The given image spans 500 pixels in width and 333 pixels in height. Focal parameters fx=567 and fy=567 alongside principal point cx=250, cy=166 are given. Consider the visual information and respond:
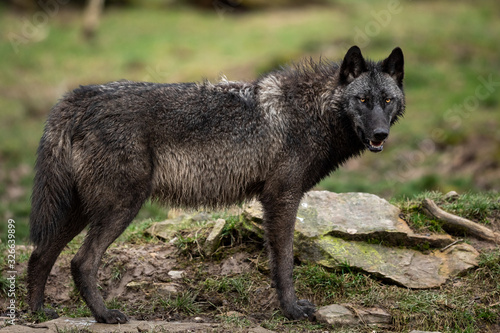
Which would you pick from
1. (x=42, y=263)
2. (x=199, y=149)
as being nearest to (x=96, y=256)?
(x=42, y=263)

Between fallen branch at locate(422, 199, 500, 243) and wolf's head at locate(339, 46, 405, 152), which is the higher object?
wolf's head at locate(339, 46, 405, 152)


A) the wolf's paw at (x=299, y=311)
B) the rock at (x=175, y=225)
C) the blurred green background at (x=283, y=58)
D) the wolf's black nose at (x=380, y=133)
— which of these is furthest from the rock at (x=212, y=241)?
the blurred green background at (x=283, y=58)

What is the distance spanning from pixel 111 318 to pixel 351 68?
3662 millimetres

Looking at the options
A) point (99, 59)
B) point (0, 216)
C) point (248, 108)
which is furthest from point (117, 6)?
point (248, 108)

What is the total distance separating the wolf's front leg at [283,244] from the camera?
6000 millimetres

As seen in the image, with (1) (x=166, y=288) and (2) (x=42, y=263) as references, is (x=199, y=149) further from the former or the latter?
(2) (x=42, y=263)

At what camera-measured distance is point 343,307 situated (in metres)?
5.82

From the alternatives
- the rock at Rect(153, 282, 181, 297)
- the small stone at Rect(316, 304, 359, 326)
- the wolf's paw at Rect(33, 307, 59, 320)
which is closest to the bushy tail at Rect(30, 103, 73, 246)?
the wolf's paw at Rect(33, 307, 59, 320)

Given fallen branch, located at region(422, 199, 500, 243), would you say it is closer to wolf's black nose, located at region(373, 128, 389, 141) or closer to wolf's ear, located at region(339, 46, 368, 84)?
wolf's black nose, located at region(373, 128, 389, 141)

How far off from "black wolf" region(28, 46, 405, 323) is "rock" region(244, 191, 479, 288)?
0.62m

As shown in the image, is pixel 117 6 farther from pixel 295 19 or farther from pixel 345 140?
pixel 345 140

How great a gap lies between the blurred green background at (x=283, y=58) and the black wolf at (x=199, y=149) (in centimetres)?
439

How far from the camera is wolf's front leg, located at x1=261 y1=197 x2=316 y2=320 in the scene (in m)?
6.00

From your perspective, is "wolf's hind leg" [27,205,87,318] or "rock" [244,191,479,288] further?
"rock" [244,191,479,288]
